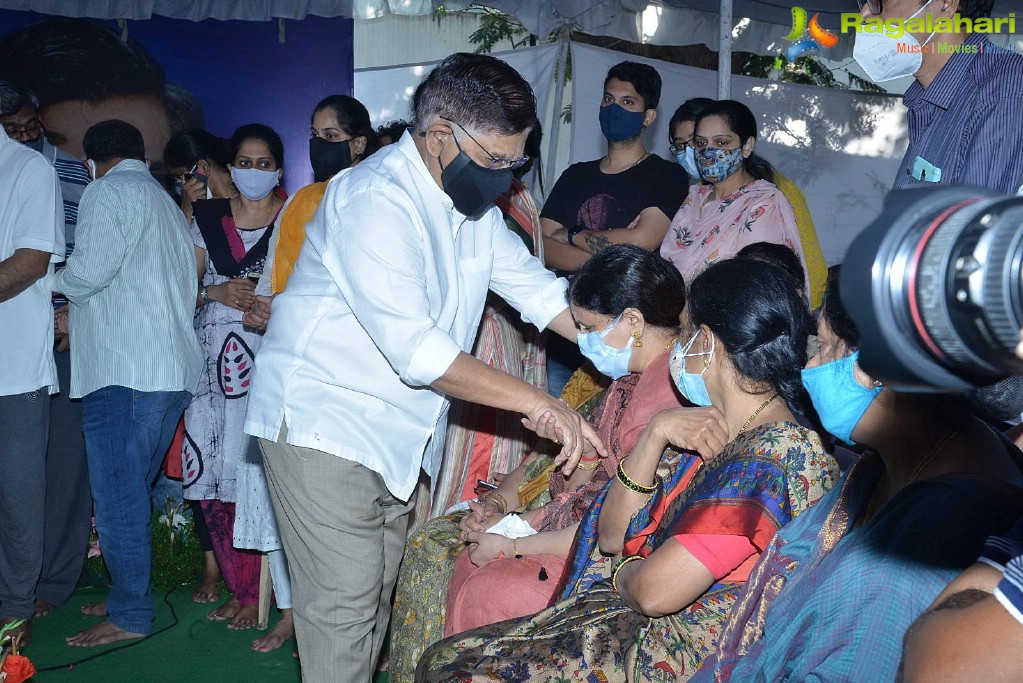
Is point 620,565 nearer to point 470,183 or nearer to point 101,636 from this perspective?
point 470,183

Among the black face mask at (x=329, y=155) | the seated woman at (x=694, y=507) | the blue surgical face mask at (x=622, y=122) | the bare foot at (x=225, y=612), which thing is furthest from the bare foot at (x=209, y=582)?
the blue surgical face mask at (x=622, y=122)

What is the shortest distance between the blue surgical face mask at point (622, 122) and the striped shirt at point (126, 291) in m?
1.89

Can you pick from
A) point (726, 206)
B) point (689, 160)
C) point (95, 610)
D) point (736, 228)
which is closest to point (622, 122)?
point (689, 160)

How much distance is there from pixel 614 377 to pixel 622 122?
1.63 metres

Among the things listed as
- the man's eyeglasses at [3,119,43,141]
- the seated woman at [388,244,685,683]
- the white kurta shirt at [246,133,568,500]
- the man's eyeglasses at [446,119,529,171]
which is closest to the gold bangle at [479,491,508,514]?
the seated woman at [388,244,685,683]

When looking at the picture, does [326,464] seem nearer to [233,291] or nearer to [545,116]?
[233,291]

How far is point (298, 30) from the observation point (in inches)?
213

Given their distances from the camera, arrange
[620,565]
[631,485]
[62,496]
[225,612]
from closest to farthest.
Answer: [620,565]
[631,485]
[225,612]
[62,496]

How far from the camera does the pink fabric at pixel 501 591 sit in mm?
2885

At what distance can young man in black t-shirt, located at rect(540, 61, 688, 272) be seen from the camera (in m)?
4.23

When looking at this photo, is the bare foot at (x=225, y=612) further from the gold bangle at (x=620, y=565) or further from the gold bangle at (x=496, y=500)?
the gold bangle at (x=620, y=565)

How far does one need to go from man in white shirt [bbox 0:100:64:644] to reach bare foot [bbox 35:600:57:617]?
0.90 ft

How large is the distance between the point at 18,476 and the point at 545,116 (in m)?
3.48

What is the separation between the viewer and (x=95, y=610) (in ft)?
→ 14.3
